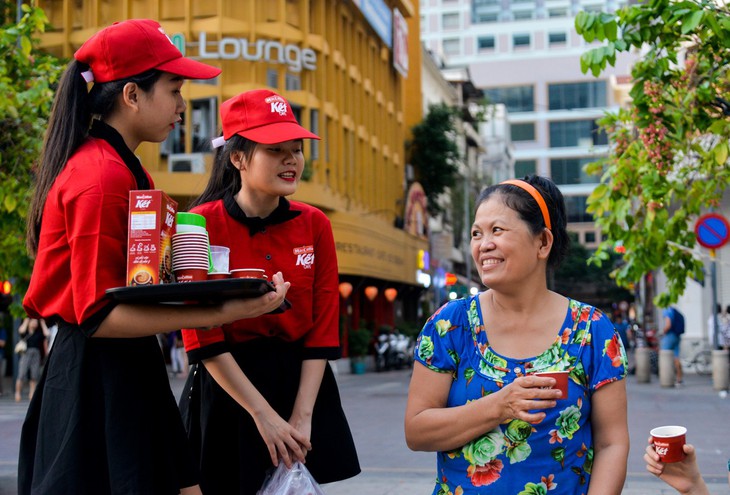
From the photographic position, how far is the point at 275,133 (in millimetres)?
3479

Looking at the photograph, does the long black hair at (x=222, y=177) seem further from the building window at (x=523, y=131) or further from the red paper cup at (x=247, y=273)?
the building window at (x=523, y=131)

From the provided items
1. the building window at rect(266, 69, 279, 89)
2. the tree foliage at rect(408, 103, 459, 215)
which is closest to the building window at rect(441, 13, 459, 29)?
the tree foliage at rect(408, 103, 459, 215)

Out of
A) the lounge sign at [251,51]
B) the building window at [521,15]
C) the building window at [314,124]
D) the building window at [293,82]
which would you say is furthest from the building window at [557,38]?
the lounge sign at [251,51]

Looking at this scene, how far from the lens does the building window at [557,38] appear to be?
93875mm

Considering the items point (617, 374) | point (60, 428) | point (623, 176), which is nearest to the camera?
point (60, 428)

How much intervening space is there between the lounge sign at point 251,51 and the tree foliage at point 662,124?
18.3 meters

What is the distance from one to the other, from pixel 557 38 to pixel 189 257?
94437 millimetres

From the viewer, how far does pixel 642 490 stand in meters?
8.40

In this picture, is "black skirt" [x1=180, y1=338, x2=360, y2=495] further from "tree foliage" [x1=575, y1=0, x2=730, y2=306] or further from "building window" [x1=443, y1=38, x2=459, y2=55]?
"building window" [x1=443, y1=38, x2=459, y2=55]

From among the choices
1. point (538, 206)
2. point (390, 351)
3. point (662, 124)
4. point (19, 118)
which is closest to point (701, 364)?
point (390, 351)

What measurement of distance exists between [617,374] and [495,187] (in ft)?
2.19

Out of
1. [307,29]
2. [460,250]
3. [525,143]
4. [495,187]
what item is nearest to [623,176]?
[495,187]

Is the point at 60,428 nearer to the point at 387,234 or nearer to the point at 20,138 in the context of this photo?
the point at 20,138

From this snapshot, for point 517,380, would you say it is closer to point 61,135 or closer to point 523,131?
point 61,135
